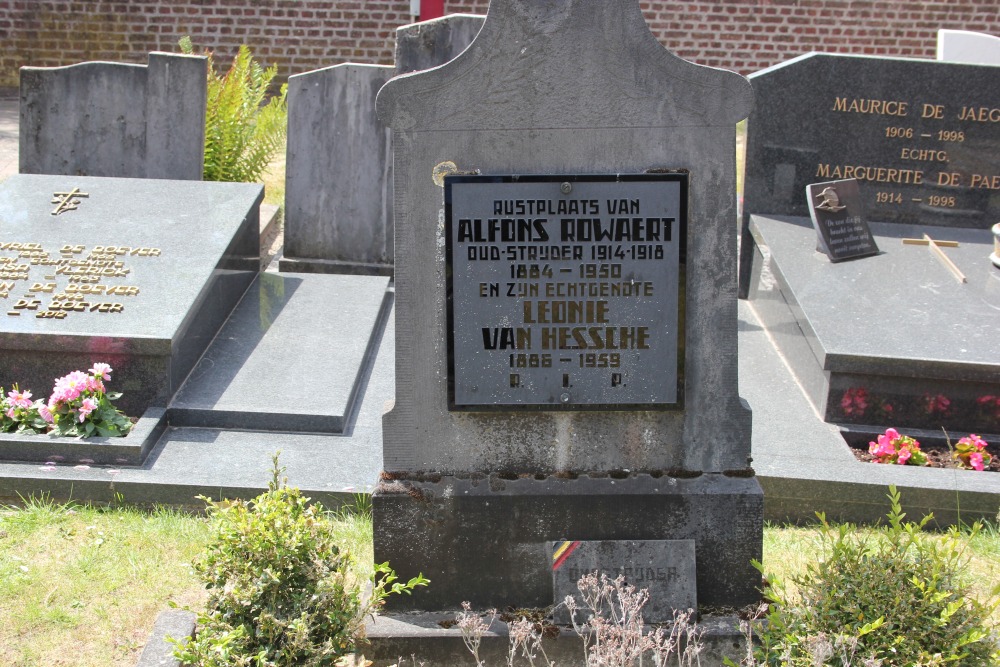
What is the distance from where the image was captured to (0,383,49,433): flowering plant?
4574mm

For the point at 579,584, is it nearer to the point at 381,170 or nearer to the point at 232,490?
the point at 232,490

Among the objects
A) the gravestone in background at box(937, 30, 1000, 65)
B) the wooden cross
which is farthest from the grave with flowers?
the gravestone in background at box(937, 30, 1000, 65)

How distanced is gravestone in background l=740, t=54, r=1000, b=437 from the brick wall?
6.98 metres

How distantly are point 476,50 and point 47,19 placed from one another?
11.6 meters

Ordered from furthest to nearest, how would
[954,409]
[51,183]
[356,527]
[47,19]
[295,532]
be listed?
[47,19] → [51,183] → [954,409] → [356,527] → [295,532]

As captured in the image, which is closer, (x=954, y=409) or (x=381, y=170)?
(x=954, y=409)

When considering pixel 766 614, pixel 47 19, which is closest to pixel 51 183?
pixel 766 614

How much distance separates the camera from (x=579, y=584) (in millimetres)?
2979

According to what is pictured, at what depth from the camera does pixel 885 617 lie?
275cm

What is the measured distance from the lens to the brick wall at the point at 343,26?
12.8 metres

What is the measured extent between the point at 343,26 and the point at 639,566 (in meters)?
11.1

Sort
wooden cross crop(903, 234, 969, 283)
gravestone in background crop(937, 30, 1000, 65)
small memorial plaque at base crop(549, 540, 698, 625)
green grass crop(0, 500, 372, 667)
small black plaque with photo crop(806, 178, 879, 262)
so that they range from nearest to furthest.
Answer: small memorial plaque at base crop(549, 540, 698, 625)
green grass crop(0, 500, 372, 667)
wooden cross crop(903, 234, 969, 283)
small black plaque with photo crop(806, 178, 879, 262)
gravestone in background crop(937, 30, 1000, 65)

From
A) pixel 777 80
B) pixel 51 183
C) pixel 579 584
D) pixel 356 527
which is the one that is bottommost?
pixel 356 527

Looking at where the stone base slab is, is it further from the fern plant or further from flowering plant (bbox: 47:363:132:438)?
the fern plant
